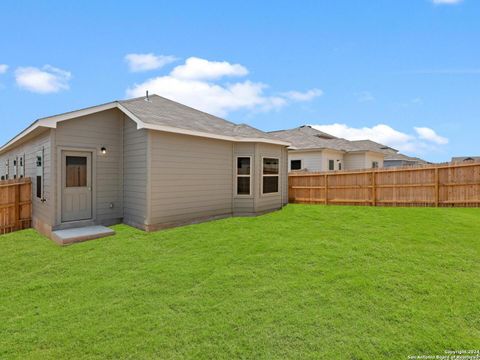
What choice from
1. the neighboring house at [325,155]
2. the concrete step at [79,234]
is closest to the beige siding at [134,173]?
the concrete step at [79,234]

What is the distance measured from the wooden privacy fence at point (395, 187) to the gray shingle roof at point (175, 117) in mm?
4491

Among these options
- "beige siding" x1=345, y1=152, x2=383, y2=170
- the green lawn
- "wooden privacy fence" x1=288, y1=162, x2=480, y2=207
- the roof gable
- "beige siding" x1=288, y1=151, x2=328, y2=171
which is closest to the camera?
the green lawn

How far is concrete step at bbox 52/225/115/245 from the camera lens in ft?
25.4

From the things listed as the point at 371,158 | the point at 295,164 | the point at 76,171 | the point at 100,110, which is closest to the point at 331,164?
the point at 295,164

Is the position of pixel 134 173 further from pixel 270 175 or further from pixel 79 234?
pixel 270 175

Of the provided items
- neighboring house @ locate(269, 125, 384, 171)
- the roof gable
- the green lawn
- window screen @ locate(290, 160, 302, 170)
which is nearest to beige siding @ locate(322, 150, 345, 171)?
neighboring house @ locate(269, 125, 384, 171)

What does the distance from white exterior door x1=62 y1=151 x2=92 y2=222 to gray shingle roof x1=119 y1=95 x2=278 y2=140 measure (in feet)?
7.36

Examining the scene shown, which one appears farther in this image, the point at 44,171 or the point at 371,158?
the point at 371,158

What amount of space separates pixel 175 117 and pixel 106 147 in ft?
8.41

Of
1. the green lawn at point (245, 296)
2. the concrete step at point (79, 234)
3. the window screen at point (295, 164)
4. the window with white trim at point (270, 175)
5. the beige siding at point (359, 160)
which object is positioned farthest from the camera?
the beige siding at point (359, 160)

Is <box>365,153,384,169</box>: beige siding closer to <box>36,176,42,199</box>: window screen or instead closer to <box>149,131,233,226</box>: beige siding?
<box>149,131,233,226</box>: beige siding

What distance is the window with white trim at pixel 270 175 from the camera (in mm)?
11794

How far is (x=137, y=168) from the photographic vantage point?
9.00m

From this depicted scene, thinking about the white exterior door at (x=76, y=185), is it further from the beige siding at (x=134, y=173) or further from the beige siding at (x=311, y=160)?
the beige siding at (x=311, y=160)
